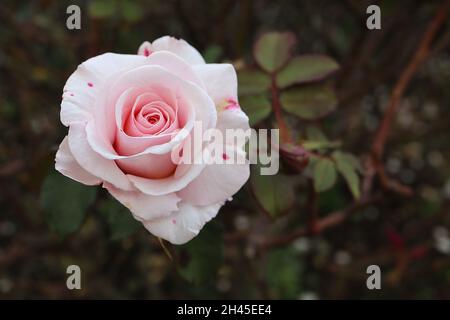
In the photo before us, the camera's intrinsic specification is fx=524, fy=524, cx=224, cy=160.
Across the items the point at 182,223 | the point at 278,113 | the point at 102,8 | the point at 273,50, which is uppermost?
the point at 102,8

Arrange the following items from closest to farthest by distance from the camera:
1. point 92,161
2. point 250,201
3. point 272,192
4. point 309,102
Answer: point 92,161
point 272,192
point 309,102
point 250,201

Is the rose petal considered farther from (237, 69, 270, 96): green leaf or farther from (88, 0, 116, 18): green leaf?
(88, 0, 116, 18): green leaf

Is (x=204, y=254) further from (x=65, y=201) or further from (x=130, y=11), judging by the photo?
(x=130, y=11)

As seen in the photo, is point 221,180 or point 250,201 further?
point 250,201

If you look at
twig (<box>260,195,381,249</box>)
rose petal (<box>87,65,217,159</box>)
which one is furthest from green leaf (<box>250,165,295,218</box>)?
twig (<box>260,195,381,249</box>)

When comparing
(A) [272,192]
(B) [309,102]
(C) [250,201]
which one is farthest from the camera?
(C) [250,201]

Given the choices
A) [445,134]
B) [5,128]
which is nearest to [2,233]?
[5,128]

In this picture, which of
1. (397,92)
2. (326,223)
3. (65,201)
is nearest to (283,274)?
(326,223)
